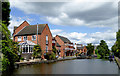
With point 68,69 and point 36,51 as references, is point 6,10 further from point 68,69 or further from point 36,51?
point 36,51

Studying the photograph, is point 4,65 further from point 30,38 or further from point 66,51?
point 66,51

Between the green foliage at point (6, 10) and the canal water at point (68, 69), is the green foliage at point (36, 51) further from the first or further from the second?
the green foliage at point (6, 10)

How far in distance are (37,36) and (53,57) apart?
767 centimetres

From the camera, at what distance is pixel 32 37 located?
37.8 metres

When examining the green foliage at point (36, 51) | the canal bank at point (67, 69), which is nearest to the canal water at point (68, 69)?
the canal bank at point (67, 69)

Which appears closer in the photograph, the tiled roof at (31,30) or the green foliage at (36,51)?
the green foliage at (36,51)

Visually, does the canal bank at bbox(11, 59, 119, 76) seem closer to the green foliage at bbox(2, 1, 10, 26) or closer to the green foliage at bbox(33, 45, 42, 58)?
the green foliage at bbox(2, 1, 10, 26)

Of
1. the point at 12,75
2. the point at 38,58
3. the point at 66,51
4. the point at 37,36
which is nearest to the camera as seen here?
the point at 12,75

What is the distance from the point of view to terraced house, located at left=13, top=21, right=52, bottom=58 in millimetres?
33594

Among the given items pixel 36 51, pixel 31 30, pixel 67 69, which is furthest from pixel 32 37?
pixel 67 69

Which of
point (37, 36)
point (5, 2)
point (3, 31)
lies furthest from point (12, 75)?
point (37, 36)

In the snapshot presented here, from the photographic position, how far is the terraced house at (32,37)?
110 feet

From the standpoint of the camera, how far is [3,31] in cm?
1306

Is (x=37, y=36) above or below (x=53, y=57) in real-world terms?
above
